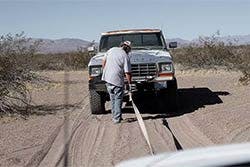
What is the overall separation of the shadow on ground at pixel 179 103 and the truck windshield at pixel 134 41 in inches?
55.4

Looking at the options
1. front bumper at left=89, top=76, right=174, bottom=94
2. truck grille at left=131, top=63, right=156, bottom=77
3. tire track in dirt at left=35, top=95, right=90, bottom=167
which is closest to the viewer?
tire track in dirt at left=35, top=95, right=90, bottom=167

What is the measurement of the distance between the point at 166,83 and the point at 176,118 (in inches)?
35.8

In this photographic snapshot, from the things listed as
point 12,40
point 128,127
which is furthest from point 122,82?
point 12,40

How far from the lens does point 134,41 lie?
15758 mm

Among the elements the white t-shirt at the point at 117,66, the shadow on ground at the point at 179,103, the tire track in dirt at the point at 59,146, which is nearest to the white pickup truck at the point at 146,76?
the shadow on ground at the point at 179,103

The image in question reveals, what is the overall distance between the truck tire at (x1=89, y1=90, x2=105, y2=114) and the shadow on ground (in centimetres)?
96

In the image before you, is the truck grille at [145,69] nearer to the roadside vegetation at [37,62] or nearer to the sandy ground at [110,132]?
the sandy ground at [110,132]

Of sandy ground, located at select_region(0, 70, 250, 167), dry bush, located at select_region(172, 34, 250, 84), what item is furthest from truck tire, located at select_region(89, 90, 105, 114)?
dry bush, located at select_region(172, 34, 250, 84)

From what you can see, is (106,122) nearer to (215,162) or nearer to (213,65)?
(215,162)

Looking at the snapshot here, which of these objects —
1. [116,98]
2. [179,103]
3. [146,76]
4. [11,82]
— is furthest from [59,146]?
[11,82]

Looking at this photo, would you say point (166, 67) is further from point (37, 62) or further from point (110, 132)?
point (37, 62)

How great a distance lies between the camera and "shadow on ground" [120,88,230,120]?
1493cm

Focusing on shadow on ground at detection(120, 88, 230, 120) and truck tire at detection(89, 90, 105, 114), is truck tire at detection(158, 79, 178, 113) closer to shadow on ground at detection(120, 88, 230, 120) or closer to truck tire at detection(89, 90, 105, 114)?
shadow on ground at detection(120, 88, 230, 120)

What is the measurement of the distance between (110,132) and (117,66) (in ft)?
5.17
